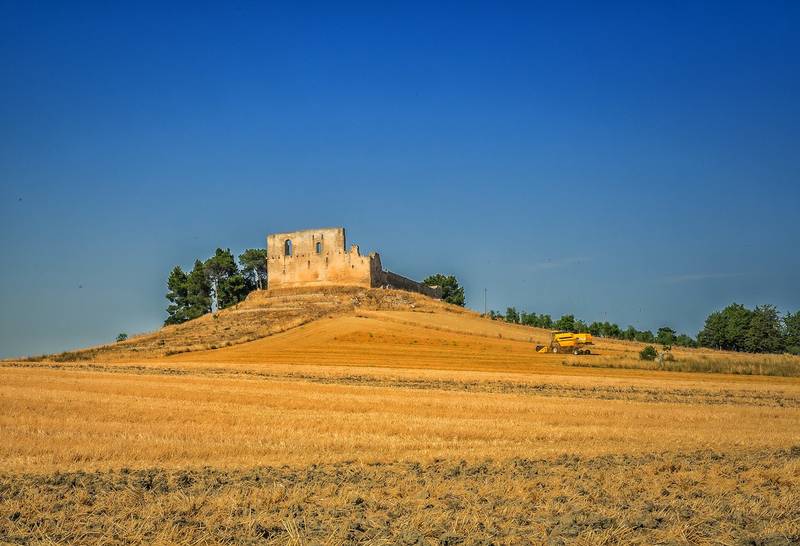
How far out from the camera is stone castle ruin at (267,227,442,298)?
85875 millimetres

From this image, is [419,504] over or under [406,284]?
under

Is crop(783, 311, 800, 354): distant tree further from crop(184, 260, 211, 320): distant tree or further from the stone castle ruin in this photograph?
crop(184, 260, 211, 320): distant tree

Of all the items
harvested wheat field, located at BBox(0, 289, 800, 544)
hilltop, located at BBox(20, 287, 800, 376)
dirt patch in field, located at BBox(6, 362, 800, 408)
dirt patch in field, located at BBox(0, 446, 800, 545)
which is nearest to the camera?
dirt patch in field, located at BBox(0, 446, 800, 545)

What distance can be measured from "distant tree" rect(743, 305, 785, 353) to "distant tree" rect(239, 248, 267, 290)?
71.7 m

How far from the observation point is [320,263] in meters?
88.7

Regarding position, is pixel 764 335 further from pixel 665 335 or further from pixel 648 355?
pixel 648 355

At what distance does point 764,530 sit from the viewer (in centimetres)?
796

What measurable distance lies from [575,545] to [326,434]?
9.12 meters

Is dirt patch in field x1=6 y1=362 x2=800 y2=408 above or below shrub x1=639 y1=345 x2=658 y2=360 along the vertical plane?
below

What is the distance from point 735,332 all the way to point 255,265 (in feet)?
236

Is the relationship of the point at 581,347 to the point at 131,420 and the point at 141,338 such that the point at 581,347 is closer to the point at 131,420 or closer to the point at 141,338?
the point at 141,338

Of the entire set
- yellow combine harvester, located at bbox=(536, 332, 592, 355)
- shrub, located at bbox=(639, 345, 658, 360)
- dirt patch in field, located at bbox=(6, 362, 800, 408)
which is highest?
yellow combine harvester, located at bbox=(536, 332, 592, 355)

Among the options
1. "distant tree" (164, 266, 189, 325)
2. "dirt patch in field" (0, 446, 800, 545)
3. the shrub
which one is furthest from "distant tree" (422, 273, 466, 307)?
"dirt patch in field" (0, 446, 800, 545)

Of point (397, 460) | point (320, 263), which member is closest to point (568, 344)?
point (320, 263)
